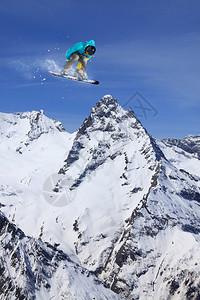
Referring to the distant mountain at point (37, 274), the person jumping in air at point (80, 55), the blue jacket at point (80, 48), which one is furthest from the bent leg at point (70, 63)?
the distant mountain at point (37, 274)

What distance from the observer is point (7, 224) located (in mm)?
177500

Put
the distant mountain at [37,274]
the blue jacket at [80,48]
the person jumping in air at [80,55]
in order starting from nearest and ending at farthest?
1. the blue jacket at [80,48]
2. the person jumping in air at [80,55]
3. the distant mountain at [37,274]

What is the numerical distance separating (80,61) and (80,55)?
1.68m

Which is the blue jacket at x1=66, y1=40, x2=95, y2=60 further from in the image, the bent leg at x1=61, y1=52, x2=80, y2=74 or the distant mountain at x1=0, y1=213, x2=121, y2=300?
the distant mountain at x1=0, y1=213, x2=121, y2=300

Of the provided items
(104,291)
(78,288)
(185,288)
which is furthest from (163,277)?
(78,288)

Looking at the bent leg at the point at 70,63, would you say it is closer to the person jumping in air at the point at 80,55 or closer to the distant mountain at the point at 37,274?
the person jumping in air at the point at 80,55

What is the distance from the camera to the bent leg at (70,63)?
48812 millimetres

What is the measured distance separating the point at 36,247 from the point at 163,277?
70613 mm

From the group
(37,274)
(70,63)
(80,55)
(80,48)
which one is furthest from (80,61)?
(37,274)

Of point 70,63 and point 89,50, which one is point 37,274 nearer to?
point 70,63

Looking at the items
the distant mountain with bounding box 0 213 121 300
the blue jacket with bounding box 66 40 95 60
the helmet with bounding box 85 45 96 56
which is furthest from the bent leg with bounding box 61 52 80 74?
the distant mountain with bounding box 0 213 121 300

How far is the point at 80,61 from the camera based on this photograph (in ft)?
166

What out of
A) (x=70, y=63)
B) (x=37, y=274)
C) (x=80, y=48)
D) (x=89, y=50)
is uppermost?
(x=80, y=48)

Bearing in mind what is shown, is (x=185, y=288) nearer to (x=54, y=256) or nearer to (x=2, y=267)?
(x=54, y=256)
